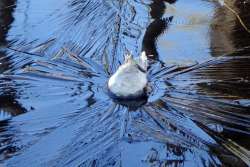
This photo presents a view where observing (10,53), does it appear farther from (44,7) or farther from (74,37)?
(44,7)

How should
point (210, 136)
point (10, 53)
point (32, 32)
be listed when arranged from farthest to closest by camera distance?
point (32, 32) < point (10, 53) < point (210, 136)

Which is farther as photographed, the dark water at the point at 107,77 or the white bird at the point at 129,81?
the white bird at the point at 129,81

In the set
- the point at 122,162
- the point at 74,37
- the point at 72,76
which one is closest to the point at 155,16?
the point at 74,37

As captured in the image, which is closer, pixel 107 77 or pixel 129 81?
pixel 129 81

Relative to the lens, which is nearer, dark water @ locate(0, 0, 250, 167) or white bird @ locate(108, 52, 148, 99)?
dark water @ locate(0, 0, 250, 167)
